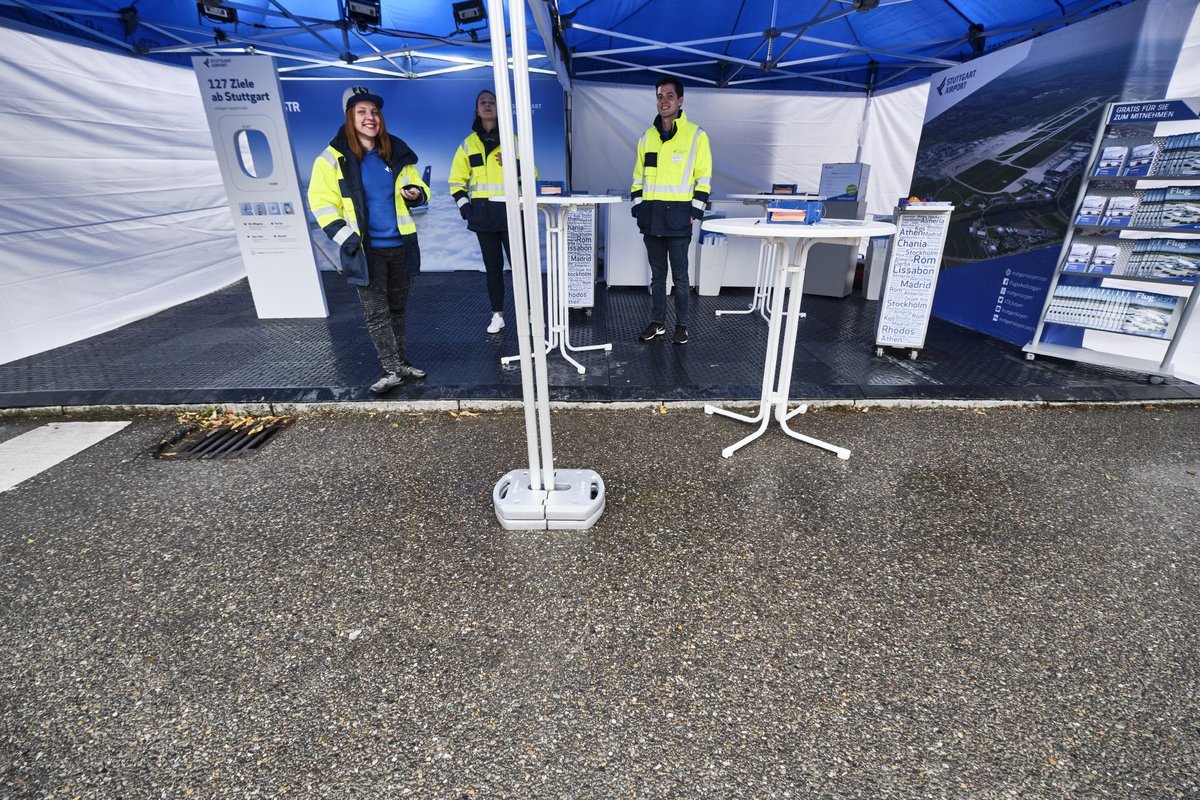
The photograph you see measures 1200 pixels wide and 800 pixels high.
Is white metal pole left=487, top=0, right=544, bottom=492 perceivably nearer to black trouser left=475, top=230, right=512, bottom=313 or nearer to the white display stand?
black trouser left=475, top=230, right=512, bottom=313

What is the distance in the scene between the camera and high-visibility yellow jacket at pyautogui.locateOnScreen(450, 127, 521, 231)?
4.60m

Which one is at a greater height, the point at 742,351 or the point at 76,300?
the point at 76,300

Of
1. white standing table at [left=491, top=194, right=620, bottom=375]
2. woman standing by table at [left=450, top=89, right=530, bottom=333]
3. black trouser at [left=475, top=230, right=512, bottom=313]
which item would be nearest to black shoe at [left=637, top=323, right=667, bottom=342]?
white standing table at [left=491, top=194, right=620, bottom=375]

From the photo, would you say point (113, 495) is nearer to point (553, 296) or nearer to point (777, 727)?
point (553, 296)

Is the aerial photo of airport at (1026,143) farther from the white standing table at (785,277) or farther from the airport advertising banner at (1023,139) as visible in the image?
the white standing table at (785,277)

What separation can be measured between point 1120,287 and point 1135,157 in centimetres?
97

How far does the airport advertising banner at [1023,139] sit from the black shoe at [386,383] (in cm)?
553

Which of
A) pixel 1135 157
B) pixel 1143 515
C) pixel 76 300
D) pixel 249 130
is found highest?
pixel 249 130

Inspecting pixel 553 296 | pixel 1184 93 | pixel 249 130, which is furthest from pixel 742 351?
pixel 249 130

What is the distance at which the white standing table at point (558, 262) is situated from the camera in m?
3.98

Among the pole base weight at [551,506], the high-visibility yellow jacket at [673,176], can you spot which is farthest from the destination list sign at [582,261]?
the pole base weight at [551,506]

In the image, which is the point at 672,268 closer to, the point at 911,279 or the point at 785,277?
the point at 785,277

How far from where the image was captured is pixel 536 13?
8.46 feet

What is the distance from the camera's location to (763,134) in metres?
8.54
